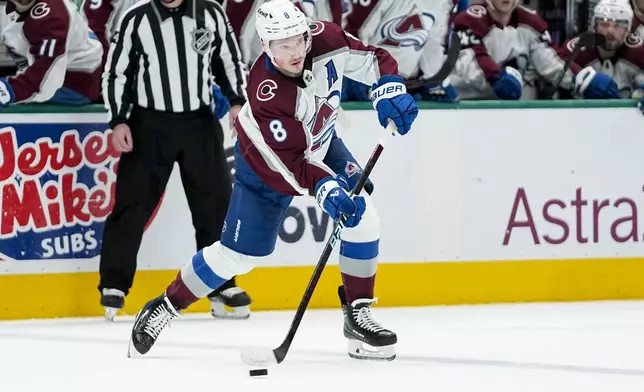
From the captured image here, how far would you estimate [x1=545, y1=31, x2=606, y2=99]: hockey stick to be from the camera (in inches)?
212

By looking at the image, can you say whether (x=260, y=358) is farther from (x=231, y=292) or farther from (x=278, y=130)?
(x=231, y=292)

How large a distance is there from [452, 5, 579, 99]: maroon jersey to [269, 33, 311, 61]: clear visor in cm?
196

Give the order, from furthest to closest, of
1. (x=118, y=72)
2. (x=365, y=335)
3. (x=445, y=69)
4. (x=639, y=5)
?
(x=639, y=5) → (x=445, y=69) → (x=118, y=72) → (x=365, y=335)

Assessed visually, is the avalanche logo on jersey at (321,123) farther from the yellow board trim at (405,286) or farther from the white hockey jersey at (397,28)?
the white hockey jersey at (397,28)

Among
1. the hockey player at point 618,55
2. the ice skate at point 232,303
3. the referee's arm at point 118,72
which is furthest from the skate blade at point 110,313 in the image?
the hockey player at point 618,55

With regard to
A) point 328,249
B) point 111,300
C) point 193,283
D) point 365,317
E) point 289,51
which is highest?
point 289,51

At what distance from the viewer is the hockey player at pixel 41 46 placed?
455 cm

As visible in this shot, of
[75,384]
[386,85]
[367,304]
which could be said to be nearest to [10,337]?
[75,384]

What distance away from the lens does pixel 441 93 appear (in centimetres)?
494

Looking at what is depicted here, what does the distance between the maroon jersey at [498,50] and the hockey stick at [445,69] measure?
35 cm

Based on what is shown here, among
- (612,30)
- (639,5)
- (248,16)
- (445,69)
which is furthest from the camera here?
(639,5)

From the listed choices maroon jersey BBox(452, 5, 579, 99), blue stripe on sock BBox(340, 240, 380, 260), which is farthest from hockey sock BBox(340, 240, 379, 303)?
maroon jersey BBox(452, 5, 579, 99)

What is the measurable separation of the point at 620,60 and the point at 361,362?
7.84ft

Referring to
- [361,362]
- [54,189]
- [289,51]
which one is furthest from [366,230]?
[54,189]
